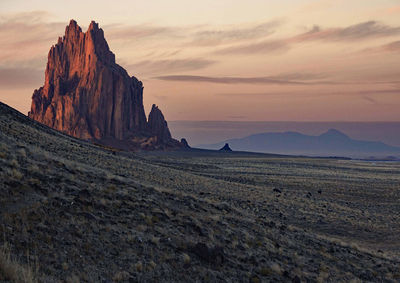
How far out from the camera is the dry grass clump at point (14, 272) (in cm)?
929

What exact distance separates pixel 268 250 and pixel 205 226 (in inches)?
110

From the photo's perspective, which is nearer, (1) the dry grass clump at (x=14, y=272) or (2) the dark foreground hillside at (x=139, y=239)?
(1) the dry grass clump at (x=14, y=272)

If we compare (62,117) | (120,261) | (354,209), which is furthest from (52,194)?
(62,117)

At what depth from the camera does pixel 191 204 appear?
22.0m

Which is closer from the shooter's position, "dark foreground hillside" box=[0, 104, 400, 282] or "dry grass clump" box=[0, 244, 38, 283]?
"dry grass clump" box=[0, 244, 38, 283]

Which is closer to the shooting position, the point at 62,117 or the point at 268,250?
the point at 268,250

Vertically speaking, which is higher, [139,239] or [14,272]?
[14,272]

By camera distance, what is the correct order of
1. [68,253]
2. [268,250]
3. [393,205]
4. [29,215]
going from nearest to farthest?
[68,253], [29,215], [268,250], [393,205]

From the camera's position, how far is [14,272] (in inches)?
371

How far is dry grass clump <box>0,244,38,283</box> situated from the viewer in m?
9.29

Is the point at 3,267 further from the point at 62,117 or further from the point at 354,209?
the point at 62,117

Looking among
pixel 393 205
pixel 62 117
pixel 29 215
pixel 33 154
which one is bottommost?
pixel 393 205

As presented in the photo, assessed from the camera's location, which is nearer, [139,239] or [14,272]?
[14,272]

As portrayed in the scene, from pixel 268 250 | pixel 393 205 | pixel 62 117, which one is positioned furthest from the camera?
pixel 62 117
